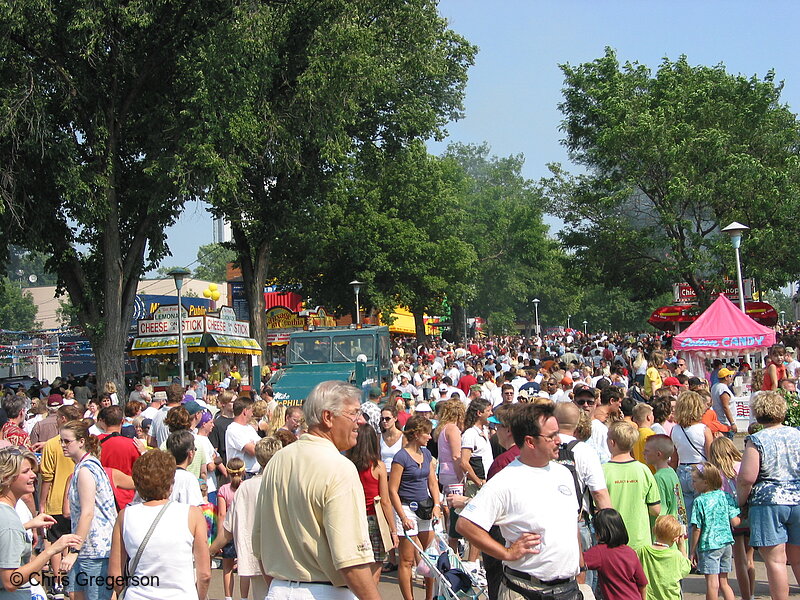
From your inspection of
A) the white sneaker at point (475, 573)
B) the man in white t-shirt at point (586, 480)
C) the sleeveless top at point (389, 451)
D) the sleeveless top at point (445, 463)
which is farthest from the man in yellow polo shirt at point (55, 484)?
the man in white t-shirt at point (586, 480)

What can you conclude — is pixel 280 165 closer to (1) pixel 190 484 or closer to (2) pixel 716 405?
(2) pixel 716 405

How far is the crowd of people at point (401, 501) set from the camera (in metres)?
3.78

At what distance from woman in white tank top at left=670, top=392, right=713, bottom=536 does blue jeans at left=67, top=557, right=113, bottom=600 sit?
4925 mm

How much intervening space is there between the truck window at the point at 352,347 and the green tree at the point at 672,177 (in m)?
12.9

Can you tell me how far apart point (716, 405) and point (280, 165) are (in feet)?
55.8

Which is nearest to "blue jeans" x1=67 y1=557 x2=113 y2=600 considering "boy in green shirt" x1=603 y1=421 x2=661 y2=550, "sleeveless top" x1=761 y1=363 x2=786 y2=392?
"boy in green shirt" x1=603 y1=421 x2=661 y2=550

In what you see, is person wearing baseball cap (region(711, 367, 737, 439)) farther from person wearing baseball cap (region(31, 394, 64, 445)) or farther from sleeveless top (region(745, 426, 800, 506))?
person wearing baseball cap (region(31, 394, 64, 445))

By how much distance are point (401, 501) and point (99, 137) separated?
16.7 metres

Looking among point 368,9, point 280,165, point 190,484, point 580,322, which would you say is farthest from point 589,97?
point 580,322

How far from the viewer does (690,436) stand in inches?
314

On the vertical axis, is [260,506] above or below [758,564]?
above

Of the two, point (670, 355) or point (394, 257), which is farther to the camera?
point (394, 257)

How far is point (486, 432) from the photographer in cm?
995

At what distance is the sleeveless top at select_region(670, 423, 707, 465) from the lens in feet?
26.1
